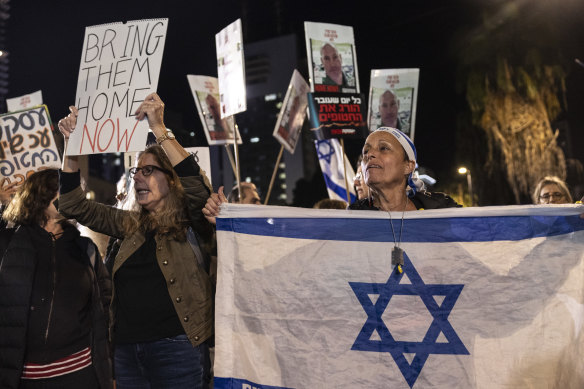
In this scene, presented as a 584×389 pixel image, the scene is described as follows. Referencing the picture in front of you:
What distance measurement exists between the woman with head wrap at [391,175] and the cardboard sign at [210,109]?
3430 mm

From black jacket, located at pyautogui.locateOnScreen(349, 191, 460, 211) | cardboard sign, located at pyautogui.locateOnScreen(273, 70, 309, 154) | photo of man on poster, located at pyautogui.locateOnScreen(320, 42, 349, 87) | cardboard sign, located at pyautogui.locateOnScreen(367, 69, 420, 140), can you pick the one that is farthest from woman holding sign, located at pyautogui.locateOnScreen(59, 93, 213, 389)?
cardboard sign, located at pyautogui.locateOnScreen(367, 69, 420, 140)

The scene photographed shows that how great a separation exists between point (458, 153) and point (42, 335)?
1433 centimetres

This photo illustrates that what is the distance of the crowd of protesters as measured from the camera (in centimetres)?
254

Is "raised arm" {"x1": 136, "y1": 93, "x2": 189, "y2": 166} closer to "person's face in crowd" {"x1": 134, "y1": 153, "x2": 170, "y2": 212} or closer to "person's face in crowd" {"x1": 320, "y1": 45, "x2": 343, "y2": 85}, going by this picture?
"person's face in crowd" {"x1": 134, "y1": 153, "x2": 170, "y2": 212}

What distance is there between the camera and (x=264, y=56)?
47000mm

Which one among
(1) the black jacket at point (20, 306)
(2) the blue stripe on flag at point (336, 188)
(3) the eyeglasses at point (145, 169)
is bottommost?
(1) the black jacket at point (20, 306)

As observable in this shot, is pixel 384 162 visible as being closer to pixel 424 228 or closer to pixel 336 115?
pixel 424 228

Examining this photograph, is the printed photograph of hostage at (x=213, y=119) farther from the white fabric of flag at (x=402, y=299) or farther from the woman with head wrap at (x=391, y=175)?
the white fabric of flag at (x=402, y=299)

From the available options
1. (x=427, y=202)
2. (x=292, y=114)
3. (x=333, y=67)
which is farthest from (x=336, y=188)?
(x=427, y=202)

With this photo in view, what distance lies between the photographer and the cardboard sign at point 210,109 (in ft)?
20.2

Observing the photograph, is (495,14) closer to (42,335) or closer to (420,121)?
(420,121)

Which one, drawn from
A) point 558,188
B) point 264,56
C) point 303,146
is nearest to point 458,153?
point 558,188

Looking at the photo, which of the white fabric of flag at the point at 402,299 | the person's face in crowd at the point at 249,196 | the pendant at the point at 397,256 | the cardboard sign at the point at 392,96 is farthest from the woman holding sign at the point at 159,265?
the cardboard sign at the point at 392,96

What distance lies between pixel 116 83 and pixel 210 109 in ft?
10.5
